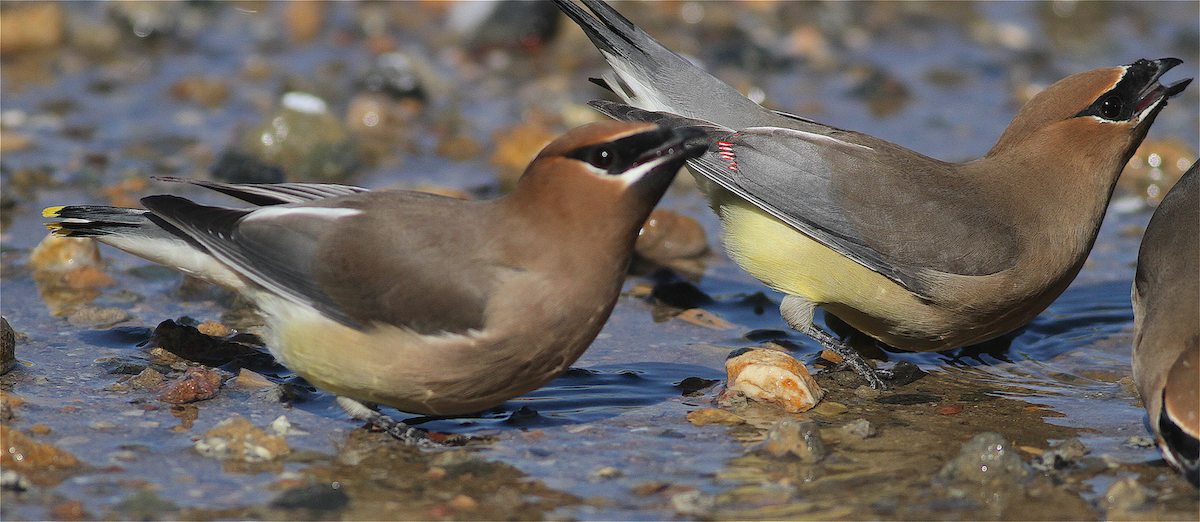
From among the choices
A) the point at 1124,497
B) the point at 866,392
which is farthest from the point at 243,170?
the point at 1124,497

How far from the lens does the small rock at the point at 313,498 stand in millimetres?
3748

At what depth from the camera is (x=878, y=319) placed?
5.27 meters

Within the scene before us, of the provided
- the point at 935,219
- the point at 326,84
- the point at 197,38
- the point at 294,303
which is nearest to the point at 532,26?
the point at 326,84

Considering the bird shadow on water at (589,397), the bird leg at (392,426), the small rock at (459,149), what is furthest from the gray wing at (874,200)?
the small rock at (459,149)

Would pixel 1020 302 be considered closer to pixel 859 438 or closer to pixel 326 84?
pixel 859 438

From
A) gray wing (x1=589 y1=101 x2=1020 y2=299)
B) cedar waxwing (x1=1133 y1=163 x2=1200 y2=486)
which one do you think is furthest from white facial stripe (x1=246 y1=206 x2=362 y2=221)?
cedar waxwing (x1=1133 y1=163 x2=1200 y2=486)

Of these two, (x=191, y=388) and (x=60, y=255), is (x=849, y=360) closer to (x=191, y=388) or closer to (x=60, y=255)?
(x=191, y=388)

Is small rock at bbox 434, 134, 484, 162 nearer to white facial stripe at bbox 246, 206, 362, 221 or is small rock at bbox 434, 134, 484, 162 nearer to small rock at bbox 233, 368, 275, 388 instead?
small rock at bbox 233, 368, 275, 388

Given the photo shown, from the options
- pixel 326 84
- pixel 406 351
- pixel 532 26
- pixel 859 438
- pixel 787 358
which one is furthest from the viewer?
pixel 532 26

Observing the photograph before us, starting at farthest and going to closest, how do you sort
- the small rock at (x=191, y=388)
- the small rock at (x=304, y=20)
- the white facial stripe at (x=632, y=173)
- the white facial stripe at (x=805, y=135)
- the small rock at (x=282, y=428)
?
the small rock at (x=304, y=20) < the white facial stripe at (x=805, y=135) < the small rock at (x=191, y=388) < the small rock at (x=282, y=428) < the white facial stripe at (x=632, y=173)

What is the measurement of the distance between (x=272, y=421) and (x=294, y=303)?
0.48m

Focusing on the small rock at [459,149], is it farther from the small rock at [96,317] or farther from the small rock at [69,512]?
the small rock at [69,512]

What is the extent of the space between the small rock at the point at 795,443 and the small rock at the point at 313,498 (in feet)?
4.85

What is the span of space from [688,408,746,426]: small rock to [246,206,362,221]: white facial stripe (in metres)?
1.51
